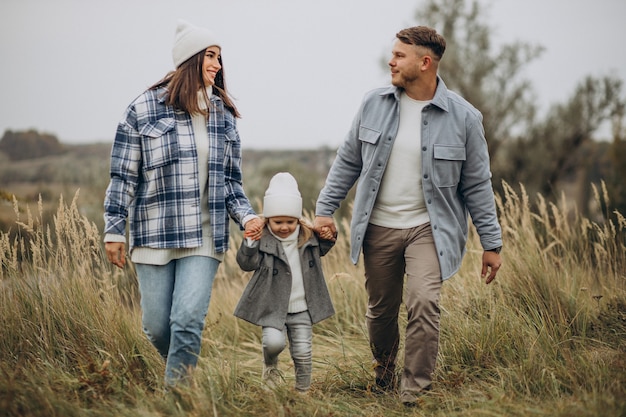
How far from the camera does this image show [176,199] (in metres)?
3.91

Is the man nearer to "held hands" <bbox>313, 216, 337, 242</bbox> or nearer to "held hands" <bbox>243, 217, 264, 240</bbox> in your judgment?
"held hands" <bbox>313, 216, 337, 242</bbox>

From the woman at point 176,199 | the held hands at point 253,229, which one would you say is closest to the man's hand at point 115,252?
the woman at point 176,199

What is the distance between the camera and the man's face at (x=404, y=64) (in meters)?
4.31

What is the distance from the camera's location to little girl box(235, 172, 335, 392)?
4031 mm

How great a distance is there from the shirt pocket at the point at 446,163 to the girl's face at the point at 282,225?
3.08 feet

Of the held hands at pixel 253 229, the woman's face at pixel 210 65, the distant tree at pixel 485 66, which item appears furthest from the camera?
the distant tree at pixel 485 66

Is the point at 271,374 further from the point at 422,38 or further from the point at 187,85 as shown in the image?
the point at 422,38

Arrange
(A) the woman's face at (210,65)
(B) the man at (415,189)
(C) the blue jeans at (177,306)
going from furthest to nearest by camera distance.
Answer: (B) the man at (415,189) → (A) the woman's face at (210,65) → (C) the blue jeans at (177,306)

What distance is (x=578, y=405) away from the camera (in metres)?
3.53

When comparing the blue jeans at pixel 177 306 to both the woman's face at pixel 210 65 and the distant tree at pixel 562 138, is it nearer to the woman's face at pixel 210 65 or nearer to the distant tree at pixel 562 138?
the woman's face at pixel 210 65

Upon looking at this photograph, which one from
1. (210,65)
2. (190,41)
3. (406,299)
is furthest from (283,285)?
(190,41)

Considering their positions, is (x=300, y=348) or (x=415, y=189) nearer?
(x=300, y=348)

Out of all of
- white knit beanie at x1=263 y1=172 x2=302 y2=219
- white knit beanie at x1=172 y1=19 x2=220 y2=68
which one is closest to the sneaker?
white knit beanie at x1=263 y1=172 x2=302 y2=219

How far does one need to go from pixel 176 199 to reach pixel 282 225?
0.65m
